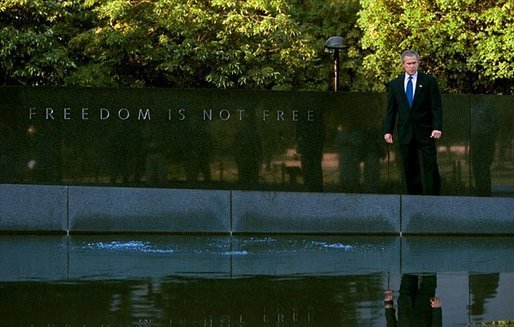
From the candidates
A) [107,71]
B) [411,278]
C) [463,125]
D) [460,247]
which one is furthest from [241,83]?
[411,278]

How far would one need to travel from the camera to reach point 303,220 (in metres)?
16.4

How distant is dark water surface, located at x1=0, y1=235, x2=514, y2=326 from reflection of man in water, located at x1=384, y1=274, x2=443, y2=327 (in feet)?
0.11

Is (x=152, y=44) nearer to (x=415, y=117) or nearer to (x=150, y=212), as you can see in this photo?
(x=150, y=212)

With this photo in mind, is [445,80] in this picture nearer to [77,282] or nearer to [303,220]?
[303,220]

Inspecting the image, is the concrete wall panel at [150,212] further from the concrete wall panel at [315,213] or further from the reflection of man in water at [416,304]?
the reflection of man in water at [416,304]

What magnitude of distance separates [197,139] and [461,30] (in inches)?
1025

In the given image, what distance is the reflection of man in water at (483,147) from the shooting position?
17375 mm

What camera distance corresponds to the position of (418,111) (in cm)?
1598

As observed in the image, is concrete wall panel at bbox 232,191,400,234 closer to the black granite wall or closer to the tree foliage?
the black granite wall

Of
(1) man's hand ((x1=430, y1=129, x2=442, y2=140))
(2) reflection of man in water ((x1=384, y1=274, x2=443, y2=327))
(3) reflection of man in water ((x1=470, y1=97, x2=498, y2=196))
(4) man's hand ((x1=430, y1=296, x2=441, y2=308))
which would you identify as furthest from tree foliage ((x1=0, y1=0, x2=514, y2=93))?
(4) man's hand ((x1=430, y1=296, x2=441, y2=308))

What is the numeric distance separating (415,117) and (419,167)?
0.63 m

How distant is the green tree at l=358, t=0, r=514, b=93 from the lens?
135ft

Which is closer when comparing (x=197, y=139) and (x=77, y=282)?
(x=77, y=282)

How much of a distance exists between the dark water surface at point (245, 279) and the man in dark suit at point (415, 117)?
3.05 ft
